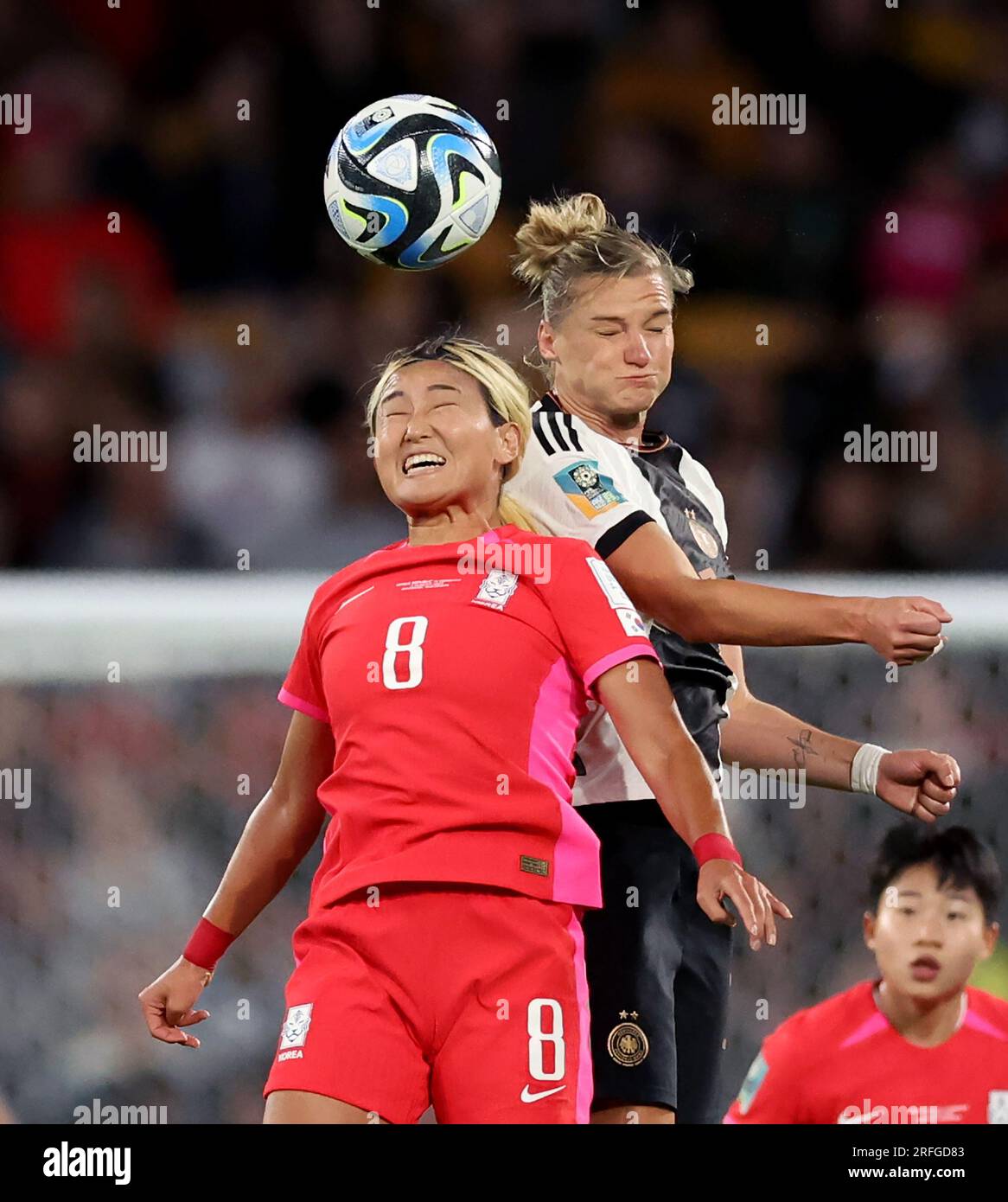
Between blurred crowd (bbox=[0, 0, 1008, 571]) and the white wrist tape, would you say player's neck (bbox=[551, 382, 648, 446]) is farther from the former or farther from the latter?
blurred crowd (bbox=[0, 0, 1008, 571])

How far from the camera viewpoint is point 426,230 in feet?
11.5

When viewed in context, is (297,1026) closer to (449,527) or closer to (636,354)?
(449,527)

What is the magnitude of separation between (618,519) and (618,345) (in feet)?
1.26

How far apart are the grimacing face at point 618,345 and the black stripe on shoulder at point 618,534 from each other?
304 millimetres

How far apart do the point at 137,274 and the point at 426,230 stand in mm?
3306

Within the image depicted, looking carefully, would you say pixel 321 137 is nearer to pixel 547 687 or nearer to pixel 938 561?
pixel 938 561

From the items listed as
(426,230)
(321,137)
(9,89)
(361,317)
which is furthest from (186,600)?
(9,89)

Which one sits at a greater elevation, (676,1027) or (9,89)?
(9,89)

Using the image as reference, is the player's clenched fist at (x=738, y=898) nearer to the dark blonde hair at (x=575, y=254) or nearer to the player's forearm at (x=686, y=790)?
the player's forearm at (x=686, y=790)

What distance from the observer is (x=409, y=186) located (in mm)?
3490

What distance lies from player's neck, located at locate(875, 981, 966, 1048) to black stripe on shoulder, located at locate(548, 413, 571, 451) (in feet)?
4.86

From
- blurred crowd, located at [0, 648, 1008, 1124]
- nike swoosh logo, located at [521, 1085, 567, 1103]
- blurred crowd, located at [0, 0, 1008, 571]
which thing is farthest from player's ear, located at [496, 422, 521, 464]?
blurred crowd, located at [0, 0, 1008, 571]

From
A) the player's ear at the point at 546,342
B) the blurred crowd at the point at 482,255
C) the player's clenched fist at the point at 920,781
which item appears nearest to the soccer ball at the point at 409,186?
the player's ear at the point at 546,342

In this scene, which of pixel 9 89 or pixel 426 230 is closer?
pixel 426 230
